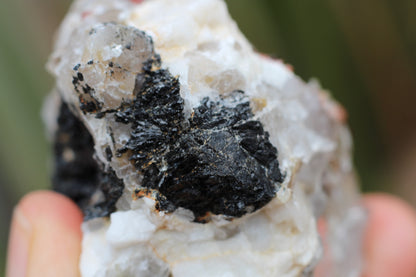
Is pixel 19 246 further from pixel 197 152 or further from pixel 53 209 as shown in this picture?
pixel 197 152

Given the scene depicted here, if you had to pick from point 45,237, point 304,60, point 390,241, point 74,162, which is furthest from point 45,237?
point 304,60

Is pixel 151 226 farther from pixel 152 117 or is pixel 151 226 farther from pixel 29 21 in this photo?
pixel 29 21

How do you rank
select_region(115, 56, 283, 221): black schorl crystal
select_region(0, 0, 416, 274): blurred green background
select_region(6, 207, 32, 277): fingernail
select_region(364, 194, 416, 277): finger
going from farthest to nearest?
select_region(0, 0, 416, 274): blurred green background, select_region(364, 194, 416, 277): finger, select_region(6, 207, 32, 277): fingernail, select_region(115, 56, 283, 221): black schorl crystal

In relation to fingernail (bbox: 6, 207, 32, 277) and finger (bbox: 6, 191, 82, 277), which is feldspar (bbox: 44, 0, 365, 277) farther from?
fingernail (bbox: 6, 207, 32, 277)

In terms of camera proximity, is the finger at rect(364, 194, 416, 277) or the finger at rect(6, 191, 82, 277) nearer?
the finger at rect(6, 191, 82, 277)

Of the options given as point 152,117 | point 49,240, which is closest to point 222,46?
point 152,117

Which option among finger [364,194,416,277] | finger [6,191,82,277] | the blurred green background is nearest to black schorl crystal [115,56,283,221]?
finger [6,191,82,277]
